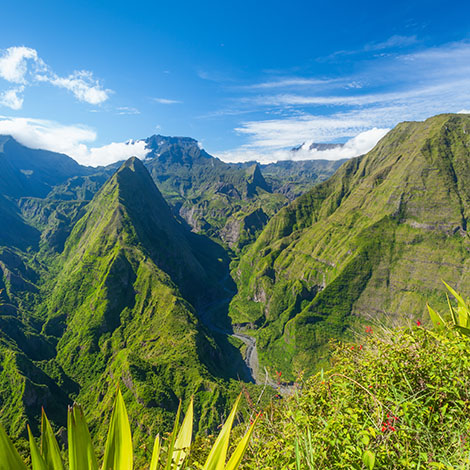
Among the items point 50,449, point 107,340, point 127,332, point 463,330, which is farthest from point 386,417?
point 107,340

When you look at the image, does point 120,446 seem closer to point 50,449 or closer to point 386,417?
point 50,449

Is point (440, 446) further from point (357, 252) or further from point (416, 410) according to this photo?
point (357, 252)

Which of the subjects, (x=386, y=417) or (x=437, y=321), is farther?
(x=437, y=321)

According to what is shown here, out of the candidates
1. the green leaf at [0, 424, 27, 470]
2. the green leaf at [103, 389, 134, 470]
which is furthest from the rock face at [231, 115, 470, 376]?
the green leaf at [0, 424, 27, 470]

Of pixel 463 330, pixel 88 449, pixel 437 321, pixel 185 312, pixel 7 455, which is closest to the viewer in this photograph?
pixel 7 455

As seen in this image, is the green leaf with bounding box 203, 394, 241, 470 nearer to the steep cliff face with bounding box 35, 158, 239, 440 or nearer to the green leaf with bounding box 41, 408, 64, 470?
the green leaf with bounding box 41, 408, 64, 470

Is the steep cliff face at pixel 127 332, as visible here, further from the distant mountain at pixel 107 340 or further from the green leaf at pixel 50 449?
the green leaf at pixel 50 449
